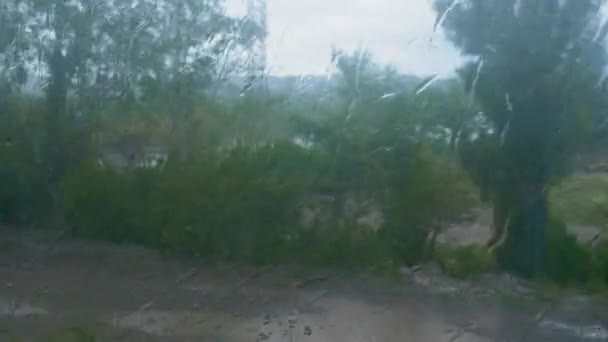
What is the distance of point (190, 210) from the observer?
12.5m

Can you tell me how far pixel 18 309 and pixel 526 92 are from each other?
614 cm

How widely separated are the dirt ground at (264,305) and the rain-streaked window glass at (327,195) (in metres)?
0.03

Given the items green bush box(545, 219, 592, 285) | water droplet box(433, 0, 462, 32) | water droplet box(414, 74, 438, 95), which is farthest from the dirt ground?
water droplet box(433, 0, 462, 32)

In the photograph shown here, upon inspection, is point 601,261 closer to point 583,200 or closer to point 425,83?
point 583,200

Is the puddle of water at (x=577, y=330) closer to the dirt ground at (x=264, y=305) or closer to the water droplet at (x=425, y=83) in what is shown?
the dirt ground at (x=264, y=305)

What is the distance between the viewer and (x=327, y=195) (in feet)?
39.3

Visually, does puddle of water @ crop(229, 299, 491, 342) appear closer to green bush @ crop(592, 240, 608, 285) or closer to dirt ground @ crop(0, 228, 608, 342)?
dirt ground @ crop(0, 228, 608, 342)

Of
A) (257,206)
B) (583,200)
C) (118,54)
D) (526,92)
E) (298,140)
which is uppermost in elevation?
(118,54)

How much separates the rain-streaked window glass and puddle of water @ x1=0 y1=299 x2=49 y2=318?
42 mm

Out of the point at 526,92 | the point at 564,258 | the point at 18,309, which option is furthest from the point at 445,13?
the point at 18,309

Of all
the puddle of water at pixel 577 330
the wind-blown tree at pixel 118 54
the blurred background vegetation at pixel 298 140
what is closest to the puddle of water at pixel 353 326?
the puddle of water at pixel 577 330

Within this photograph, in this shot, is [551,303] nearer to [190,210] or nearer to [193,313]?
[193,313]

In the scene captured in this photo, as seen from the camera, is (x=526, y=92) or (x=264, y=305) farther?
(x=526, y=92)

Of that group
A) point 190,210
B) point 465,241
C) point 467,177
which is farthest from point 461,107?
point 190,210
